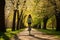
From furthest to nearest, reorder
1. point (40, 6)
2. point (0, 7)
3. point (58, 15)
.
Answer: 1. point (40, 6)
2. point (58, 15)
3. point (0, 7)

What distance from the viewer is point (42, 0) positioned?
32.4m

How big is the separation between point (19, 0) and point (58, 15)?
6653mm

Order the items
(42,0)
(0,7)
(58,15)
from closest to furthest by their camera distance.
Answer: (0,7)
(58,15)
(42,0)

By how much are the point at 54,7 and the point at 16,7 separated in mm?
6098

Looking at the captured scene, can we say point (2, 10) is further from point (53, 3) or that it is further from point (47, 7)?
point (47, 7)

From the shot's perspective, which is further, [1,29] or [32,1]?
[32,1]

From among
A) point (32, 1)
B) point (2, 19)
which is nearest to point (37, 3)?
point (32, 1)

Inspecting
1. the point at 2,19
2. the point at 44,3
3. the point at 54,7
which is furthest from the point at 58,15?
the point at 2,19

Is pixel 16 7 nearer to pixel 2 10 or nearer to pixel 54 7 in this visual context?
pixel 54 7

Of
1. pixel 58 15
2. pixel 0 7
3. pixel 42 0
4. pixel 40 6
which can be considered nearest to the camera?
pixel 0 7

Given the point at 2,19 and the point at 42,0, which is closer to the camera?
the point at 2,19

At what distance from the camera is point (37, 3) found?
34.2 meters

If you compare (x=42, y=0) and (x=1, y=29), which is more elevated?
(x=42, y=0)

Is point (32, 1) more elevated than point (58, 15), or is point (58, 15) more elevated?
point (32, 1)
